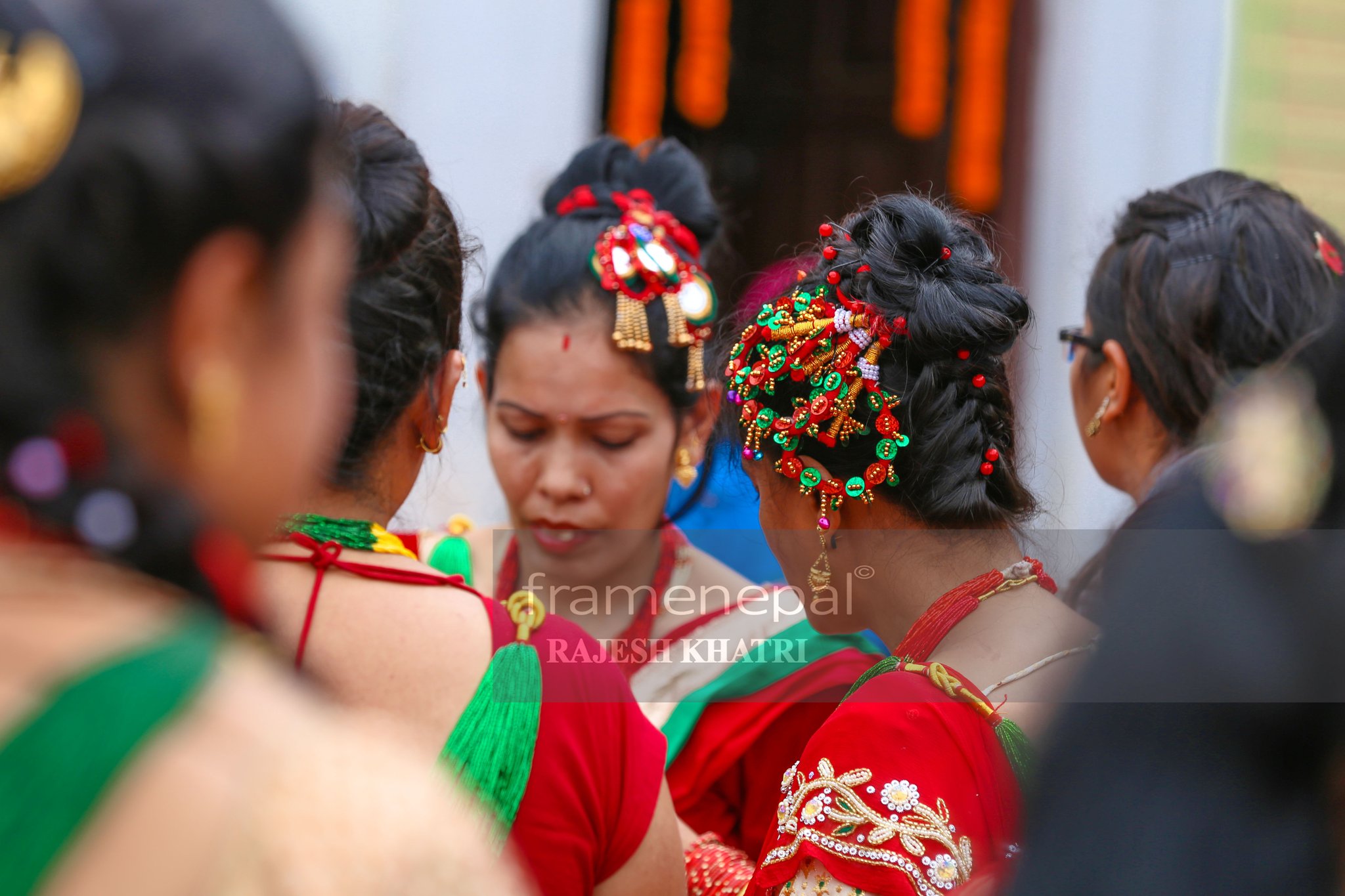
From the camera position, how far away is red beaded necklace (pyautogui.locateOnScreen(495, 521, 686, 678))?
2730 mm

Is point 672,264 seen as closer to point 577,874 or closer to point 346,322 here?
point 346,322

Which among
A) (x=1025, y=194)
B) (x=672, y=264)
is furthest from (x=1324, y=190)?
(x=672, y=264)

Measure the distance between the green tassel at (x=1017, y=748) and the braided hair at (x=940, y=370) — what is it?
0.35m

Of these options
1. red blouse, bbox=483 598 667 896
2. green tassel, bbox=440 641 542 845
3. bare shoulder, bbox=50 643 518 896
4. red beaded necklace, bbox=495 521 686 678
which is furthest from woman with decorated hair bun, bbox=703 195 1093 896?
bare shoulder, bbox=50 643 518 896

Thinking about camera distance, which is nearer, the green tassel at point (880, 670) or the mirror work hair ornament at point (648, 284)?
the green tassel at point (880, 670)

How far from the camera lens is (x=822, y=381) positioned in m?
1.90

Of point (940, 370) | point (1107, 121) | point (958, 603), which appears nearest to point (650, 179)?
point (940, 370)

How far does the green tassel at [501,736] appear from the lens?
4.81 ft

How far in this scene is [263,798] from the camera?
0.67 metres

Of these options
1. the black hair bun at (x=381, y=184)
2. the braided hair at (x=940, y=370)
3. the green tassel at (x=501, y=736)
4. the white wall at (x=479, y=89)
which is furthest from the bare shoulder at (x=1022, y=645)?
the white wall at (x=479, y=89)

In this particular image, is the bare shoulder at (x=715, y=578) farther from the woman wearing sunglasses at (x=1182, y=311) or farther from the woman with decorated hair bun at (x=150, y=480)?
the woman with decorated hair bun at (x=150, y=480)

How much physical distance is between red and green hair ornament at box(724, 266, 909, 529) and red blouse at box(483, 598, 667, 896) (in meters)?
0.48

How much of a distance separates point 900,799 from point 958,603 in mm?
359

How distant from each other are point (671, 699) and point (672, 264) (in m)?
0.91
